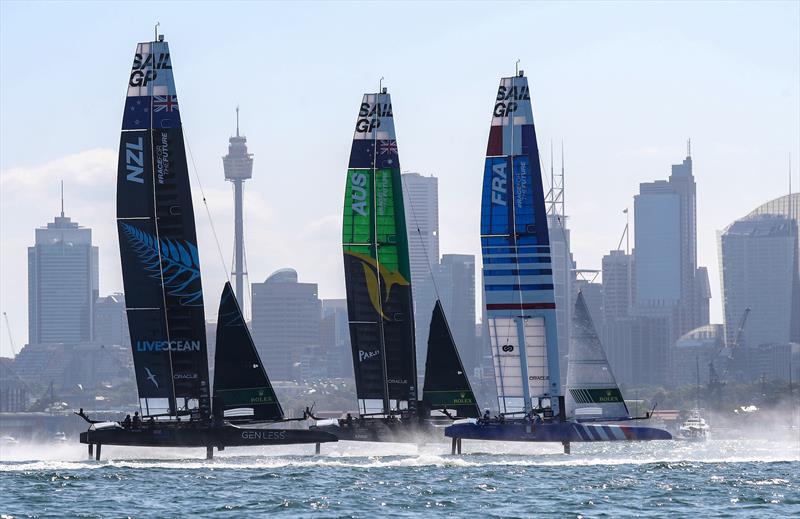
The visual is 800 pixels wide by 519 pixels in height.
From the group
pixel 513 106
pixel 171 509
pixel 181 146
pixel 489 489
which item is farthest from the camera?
pixel 513 106

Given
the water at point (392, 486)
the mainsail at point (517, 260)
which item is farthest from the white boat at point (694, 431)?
the mainsail at point (517, 260)

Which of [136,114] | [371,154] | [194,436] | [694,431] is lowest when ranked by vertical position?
[694,431]

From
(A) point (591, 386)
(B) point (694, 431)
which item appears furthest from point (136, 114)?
(B) point (694, 431)

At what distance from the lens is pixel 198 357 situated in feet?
227

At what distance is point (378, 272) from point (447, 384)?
5.83 m

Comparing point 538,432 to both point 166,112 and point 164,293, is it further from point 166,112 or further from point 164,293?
point 166,112

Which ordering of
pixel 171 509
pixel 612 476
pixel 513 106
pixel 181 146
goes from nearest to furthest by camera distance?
1. pixel 171 509
2. pixel 612 476
3. pixel 181 146
4. pixel 513 106

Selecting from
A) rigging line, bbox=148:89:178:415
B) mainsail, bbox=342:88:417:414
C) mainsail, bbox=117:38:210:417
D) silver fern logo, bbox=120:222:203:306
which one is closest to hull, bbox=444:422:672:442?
mainsail, bbox=342:88:417:414

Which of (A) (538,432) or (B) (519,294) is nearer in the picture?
(A) (538,432)

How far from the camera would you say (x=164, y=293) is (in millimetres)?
68188

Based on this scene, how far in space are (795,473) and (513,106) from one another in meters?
19.7

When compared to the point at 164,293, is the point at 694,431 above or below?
below

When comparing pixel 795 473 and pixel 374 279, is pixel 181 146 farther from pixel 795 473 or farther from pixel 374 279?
pixel 795 473

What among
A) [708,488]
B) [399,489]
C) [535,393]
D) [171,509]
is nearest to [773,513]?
[708,488]
